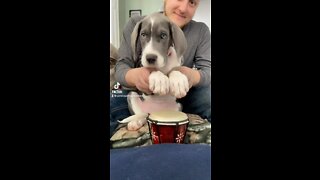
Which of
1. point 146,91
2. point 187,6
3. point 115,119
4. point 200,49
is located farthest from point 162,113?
point 187,6

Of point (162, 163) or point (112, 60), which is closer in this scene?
point (162, 163)

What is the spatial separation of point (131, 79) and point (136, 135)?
30 centimetres

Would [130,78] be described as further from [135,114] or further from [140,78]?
[135,114]

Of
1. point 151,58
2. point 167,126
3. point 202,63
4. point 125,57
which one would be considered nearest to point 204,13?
point 202,63

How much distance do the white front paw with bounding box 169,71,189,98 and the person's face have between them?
0.87 ft

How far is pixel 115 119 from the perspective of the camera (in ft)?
5.54

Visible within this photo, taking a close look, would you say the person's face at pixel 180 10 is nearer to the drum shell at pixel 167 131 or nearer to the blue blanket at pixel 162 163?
the drum shell at pixel 167 131

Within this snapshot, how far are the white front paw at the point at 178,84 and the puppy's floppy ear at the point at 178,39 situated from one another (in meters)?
0.11

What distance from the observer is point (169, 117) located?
166 centimetres

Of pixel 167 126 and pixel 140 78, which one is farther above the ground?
pixel 140 78

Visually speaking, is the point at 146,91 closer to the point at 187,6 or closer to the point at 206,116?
the point at 206,116

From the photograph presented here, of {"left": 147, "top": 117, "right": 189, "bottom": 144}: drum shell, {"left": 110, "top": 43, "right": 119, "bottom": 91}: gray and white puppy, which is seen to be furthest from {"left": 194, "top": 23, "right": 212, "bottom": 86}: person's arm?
{"left": 110, "top": 43, "right": 119, "bottom": 91}: gray and white puppy

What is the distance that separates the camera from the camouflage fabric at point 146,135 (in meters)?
1.68

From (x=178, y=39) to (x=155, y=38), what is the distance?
124mm
